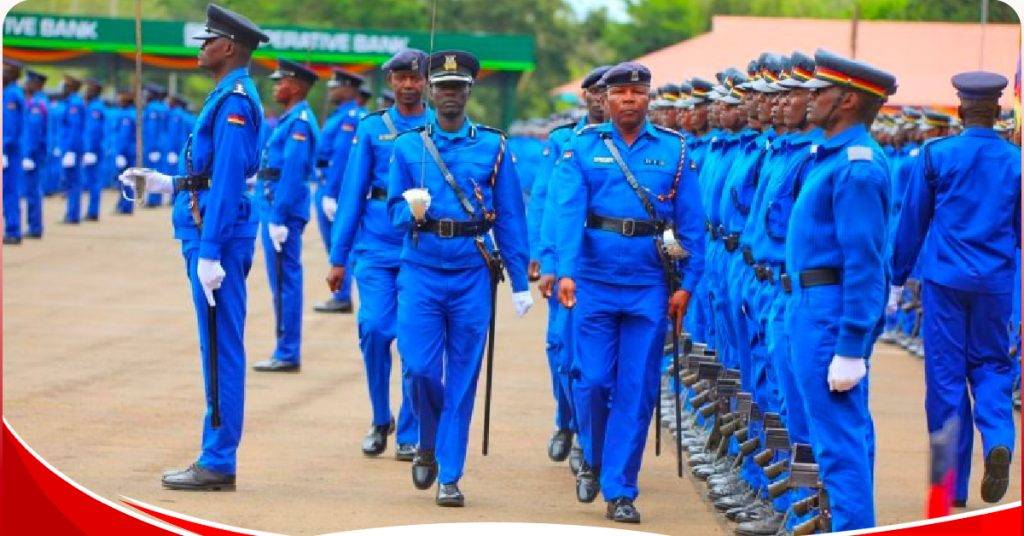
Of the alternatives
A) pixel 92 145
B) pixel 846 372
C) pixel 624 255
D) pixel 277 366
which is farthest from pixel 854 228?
pixel 92 145

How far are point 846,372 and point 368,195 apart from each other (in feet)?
13.8

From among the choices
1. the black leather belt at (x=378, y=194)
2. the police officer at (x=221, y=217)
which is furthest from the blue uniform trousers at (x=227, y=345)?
the black leather belt at (x=378, y=194)

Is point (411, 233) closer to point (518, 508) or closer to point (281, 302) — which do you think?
point (518, 508)

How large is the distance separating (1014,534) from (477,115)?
37146 mm

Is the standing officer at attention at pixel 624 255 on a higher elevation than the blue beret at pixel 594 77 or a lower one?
lower

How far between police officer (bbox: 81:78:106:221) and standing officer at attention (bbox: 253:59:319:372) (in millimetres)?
15676

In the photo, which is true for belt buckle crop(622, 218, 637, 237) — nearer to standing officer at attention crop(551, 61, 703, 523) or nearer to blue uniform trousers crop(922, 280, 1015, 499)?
standing officer at attention crop(551, 61, 703, 523)

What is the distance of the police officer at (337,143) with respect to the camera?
51.9ft

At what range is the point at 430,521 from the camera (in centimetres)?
947

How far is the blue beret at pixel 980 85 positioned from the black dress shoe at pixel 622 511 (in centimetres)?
255

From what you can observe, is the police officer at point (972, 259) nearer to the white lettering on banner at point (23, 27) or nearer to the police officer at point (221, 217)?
the police officer at point (221, 217)

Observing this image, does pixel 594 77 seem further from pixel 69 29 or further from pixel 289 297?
pixel 69 29

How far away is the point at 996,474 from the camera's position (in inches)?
394

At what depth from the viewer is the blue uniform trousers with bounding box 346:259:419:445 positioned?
11.6 metres
